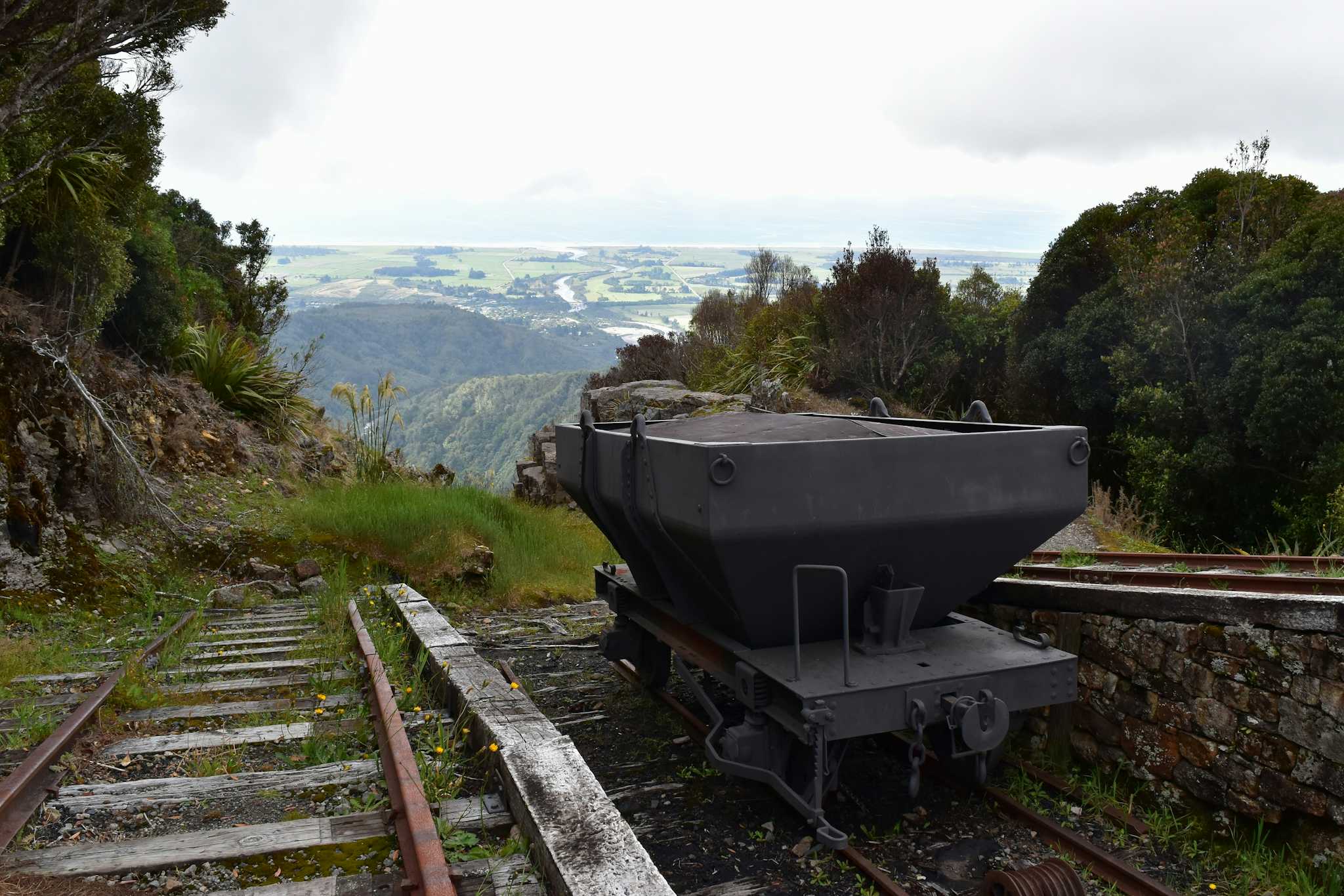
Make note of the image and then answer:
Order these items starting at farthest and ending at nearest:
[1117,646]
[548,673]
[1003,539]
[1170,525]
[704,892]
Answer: [1170,525] → [548,673] → [1117,646] → [1003,539] → [704,892]

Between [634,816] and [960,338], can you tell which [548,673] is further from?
[960,338]

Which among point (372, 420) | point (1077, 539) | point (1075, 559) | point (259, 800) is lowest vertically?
point (1077, 539)

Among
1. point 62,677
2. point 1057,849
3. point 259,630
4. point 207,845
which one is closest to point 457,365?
point 259,630

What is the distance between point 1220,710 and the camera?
162 inches

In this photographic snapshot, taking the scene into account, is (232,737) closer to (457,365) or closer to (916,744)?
(916,744)

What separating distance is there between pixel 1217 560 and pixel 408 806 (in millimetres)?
5198

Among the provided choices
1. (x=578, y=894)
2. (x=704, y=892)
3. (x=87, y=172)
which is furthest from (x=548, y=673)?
(x=87, y=172)

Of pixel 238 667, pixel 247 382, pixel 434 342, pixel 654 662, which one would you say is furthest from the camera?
pixel 434 342

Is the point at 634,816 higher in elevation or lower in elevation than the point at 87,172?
lower

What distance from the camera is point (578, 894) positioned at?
264cm

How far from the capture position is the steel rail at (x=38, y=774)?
3.17m

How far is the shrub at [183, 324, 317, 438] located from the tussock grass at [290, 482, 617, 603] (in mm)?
3586

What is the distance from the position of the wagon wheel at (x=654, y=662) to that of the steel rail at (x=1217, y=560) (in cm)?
254

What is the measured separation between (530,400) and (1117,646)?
56.6 meters
